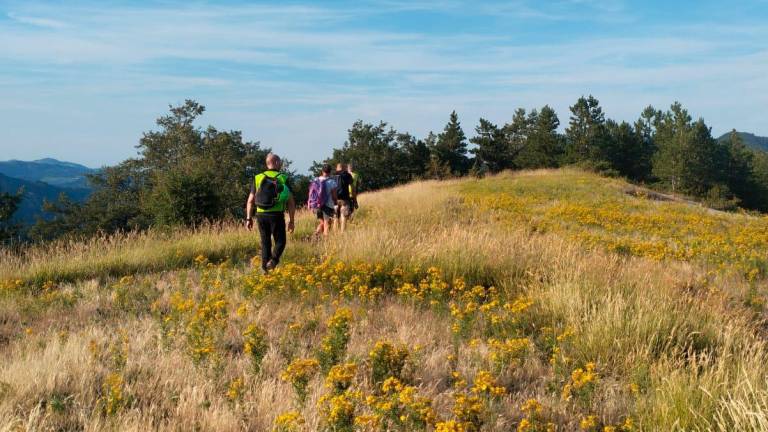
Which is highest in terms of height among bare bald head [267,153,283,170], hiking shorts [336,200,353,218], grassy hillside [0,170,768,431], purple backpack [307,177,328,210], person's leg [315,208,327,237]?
bare bald head [267,153,283,170]

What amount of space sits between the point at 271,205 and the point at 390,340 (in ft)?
12.2

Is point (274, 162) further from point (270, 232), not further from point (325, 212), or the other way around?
point (325, 212)

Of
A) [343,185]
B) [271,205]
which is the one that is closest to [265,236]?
[271,205]

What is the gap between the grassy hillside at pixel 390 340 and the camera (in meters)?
3.05

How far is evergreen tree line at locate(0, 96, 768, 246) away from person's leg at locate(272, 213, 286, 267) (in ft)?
90.3

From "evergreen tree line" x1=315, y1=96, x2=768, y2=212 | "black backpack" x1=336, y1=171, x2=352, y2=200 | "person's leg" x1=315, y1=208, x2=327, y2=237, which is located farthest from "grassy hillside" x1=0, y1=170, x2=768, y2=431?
"evergreen tree line" x1=315, y1=96, x2=768, y2=212

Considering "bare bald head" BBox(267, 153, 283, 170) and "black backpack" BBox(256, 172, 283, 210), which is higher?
"bare bald head" BBox(267, 153, 283, 170)

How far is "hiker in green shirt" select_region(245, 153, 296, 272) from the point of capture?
7.58 m

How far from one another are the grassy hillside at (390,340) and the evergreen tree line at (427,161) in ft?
93.4

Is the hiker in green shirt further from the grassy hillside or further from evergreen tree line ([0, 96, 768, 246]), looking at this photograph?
evergreen tree line ([0, 96, 768, 246])

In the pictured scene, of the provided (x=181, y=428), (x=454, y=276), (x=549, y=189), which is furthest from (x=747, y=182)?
(x=181, y=428)

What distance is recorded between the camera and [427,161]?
205 feet

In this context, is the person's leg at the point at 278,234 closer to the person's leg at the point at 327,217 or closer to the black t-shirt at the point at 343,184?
the person's leg at the point at 327,217

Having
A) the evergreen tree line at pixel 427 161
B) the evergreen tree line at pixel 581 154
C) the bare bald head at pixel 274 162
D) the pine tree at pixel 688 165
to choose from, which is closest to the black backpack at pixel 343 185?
the bare bald head at pixel 274 162
